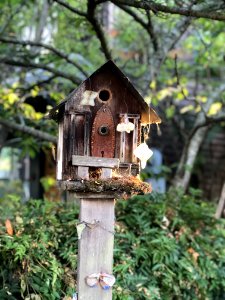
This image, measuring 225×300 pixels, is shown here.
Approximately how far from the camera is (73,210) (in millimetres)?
4695

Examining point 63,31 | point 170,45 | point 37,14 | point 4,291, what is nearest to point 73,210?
point 4,291

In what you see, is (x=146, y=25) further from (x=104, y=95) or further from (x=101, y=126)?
(x=101, y=126)

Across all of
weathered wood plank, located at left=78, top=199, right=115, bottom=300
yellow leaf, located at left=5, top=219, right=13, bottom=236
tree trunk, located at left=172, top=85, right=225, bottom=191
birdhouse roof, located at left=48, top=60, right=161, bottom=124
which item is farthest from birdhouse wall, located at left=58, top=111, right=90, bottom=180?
tree trunk, located at left=172, top=85, right=225, bottom=191

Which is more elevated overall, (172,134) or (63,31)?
(63,31)

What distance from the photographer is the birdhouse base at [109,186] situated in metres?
2.83

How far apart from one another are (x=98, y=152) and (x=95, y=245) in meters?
0.64

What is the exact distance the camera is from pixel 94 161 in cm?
287

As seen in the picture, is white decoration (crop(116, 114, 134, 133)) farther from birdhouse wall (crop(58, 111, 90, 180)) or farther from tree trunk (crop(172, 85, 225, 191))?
tree trunk (crop(172, 85, 225, 191))

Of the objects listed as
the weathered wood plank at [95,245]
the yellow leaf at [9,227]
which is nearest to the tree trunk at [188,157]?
the yellow leaf at [9,227]

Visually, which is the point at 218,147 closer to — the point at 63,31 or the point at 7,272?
the point at 63,31

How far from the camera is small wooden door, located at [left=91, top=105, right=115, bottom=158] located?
294 cm


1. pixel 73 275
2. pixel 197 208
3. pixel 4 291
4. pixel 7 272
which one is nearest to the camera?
pixel 4 291

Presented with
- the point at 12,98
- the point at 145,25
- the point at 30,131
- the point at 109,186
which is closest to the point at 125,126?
the point at 109,186

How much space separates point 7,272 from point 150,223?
5.81ft
